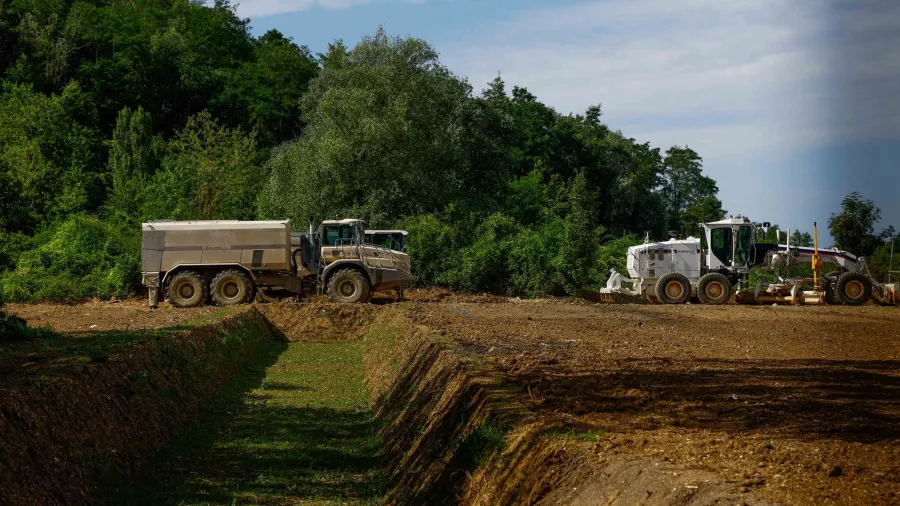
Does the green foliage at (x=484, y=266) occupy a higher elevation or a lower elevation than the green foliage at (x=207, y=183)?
lower

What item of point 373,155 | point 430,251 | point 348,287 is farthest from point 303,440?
point 373,155

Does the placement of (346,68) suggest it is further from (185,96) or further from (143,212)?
(185,96)

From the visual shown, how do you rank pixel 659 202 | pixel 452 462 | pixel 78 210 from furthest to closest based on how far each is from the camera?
1. pixel 659 202
2. pixel 78 210
3. pixel 452 462

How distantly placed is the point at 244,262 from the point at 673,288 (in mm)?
16198

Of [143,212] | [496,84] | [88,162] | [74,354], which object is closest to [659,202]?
[496,84]

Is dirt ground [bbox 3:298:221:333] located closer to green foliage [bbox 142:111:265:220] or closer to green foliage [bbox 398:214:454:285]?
green foliage [bbox 398:214:454:285]

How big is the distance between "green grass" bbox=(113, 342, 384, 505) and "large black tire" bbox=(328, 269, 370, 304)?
14023 mm

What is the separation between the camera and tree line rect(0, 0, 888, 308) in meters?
46.4

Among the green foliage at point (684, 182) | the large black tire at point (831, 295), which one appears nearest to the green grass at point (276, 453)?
the large black tire at point (831, 295)

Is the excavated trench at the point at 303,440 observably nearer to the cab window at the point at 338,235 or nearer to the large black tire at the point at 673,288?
the cab window at the point at 338,235

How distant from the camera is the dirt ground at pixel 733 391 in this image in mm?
7094

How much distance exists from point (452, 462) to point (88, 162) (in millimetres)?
63584

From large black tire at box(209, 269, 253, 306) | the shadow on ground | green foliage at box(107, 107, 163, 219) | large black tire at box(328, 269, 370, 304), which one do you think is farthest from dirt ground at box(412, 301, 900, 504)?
green foliage at box(107, 107, 163, 219)

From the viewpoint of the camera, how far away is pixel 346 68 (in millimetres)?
56969
